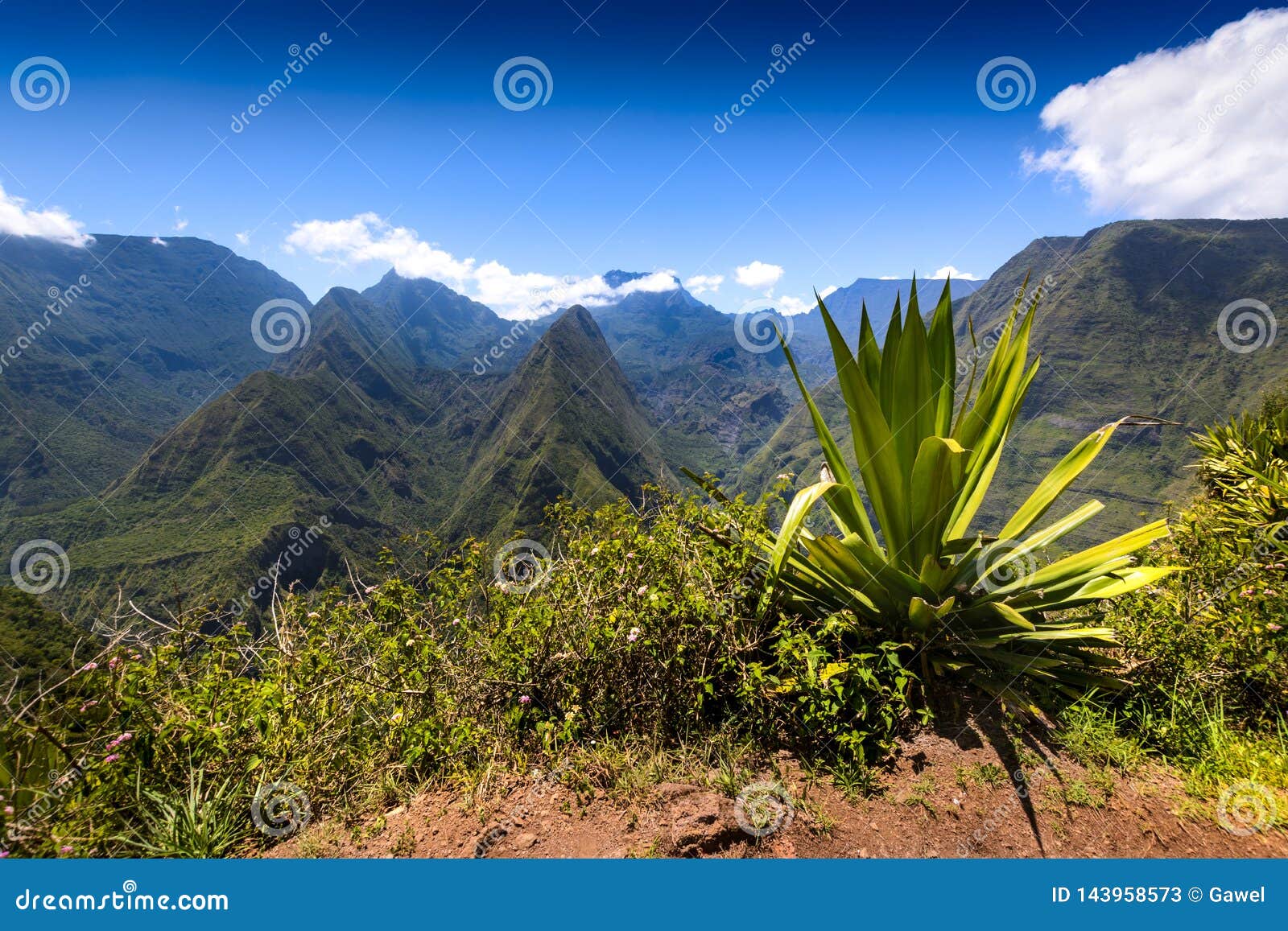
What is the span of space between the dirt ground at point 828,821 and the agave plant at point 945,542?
401 millimetres

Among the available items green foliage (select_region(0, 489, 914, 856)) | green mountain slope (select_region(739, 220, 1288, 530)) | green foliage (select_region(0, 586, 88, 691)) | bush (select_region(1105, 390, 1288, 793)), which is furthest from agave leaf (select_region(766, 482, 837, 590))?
green mountain slope (select_region(739, 220, 1288, 530))

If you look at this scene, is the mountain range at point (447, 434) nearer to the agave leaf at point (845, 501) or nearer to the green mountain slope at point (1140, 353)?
the green mountain slope at point (1140, 353)

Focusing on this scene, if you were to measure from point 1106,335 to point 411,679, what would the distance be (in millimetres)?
169279

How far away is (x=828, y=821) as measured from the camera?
1.90 m

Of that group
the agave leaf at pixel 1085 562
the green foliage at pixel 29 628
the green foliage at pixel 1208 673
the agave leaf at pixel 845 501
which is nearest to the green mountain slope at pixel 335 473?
the green foliage at pixel 29 628

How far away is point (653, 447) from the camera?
175250 mm

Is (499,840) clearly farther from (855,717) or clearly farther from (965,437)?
(965,437)

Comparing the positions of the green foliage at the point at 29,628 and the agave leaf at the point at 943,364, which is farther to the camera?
the green foliage at the point at 29,628

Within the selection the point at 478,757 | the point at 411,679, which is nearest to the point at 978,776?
the point at 478,757

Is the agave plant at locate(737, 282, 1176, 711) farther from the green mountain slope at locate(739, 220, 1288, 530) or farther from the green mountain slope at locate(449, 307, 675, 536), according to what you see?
the green mountain slope at locate(739, 220, 1288, 530)

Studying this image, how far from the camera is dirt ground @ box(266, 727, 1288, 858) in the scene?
6.01 feet

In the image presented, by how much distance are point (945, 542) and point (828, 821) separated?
1.45 meters

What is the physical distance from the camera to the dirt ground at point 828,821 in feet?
6.01

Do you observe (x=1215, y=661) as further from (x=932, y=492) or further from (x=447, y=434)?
(x=447, y=434)
